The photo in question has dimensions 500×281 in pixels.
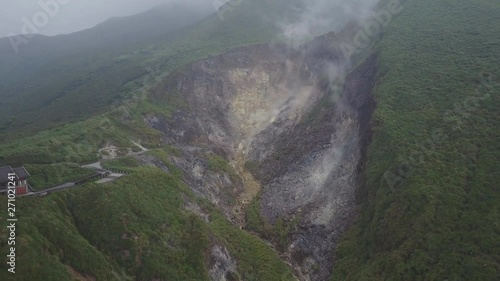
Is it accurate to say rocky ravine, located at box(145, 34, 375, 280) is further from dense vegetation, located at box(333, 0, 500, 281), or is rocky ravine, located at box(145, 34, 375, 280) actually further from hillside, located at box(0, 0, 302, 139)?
hillside, located at box(0, 0, 302, 139)

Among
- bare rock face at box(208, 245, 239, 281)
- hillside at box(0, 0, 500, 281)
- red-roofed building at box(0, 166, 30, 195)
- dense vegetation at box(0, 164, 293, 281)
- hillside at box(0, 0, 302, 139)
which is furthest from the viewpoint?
hillside at box(0, 0, 302, 139)

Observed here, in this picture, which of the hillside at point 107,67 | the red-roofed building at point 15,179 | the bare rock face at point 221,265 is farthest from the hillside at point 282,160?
the red-roofed building at point 15,179

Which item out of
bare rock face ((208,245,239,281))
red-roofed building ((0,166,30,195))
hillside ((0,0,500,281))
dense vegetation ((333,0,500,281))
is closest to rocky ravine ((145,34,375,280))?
hillside ((0,0,500,281))

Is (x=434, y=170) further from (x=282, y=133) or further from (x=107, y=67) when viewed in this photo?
(x=107, y=67)

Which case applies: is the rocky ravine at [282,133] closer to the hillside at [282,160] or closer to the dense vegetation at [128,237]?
the hillside at [282,160]

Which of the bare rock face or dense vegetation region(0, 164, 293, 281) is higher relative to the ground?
dense vegetation region(0, 164, 293, 281)
